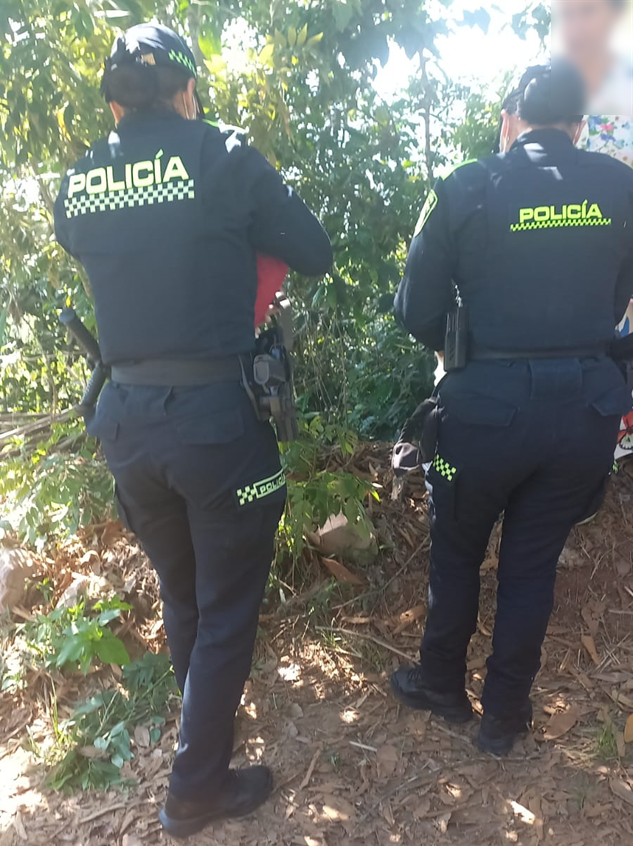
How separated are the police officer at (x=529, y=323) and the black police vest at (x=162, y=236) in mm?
709

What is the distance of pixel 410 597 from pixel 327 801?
1182mm

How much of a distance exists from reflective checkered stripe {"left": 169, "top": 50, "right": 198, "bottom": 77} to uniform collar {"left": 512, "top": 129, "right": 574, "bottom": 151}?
3.52 ft

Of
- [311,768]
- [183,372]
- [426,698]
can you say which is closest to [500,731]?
[426,698]

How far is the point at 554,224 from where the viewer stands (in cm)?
201

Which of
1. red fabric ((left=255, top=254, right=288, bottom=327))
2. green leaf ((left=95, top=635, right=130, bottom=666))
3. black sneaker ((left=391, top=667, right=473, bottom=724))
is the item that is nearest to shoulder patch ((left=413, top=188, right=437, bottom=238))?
red fabric ((left=255, top=254, right=288, bottom=327))

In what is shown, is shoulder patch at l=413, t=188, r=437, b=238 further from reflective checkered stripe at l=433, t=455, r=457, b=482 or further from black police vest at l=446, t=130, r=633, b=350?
reflective checkered stripe at l=433, t=455, r=457, b=482

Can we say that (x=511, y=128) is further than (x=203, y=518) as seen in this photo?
Yes

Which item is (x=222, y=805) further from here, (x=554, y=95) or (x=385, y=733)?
(x=554, y=95)

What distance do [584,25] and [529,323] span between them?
151cm

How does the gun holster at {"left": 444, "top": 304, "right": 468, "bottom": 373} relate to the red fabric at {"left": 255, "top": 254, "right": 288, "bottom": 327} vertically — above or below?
below

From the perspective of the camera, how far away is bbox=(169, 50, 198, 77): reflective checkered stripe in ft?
6.04

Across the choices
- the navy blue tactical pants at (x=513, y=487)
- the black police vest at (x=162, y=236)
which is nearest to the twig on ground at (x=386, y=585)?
the navy blue tactical pants at (x=513, y=487)

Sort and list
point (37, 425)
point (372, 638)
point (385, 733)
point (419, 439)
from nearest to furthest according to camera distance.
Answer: point (419, 439) < point (385, 733) < point (372, 638) < point (37, 425)

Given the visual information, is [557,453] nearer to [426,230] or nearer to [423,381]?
[426,230]
